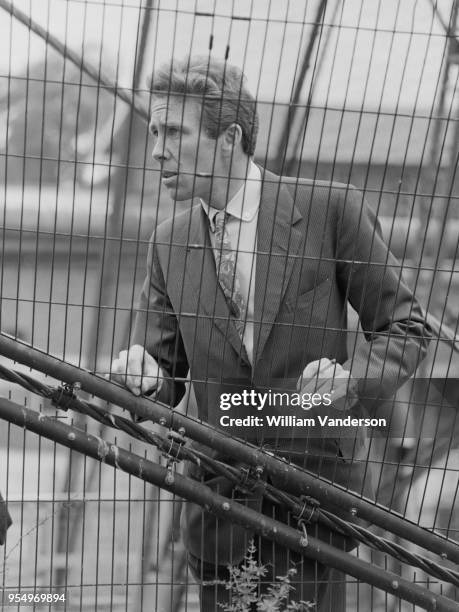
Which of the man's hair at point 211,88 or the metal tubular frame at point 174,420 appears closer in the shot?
the man's hair at point 211,88

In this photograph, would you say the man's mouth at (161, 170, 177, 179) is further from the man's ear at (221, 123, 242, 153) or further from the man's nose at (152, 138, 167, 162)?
the man's ear at (221, 123, 242, 153)

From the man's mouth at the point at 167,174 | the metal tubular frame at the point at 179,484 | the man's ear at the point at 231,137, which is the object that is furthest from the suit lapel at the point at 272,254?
the metal tubular frame at the point at 179,484

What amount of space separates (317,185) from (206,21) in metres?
1.74

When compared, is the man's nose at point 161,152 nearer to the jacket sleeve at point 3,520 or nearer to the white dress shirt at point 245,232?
the white dress shirt at point 245,232

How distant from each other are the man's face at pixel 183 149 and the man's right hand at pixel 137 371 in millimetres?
427

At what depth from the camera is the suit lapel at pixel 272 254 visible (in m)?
2.77

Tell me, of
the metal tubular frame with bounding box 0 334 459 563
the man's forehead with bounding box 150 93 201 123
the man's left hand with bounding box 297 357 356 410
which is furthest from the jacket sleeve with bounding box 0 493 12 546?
the man's forehead with bounding box 150 93 201 123

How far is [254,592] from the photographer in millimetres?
2824

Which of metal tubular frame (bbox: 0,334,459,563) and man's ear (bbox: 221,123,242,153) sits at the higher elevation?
man's ear (bbox: 221,123,242,153)

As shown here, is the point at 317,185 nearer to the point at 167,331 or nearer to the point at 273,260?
the point at 273,260

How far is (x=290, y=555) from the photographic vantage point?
9.71 feet

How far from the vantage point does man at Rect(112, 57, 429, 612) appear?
2756mm

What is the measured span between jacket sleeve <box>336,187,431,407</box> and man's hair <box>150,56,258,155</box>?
35 cm

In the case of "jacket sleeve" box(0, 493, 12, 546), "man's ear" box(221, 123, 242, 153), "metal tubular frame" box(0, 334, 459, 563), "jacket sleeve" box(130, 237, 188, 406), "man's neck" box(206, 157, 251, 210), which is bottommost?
"jacket sleeve" box(0, 493, 12, 546)
